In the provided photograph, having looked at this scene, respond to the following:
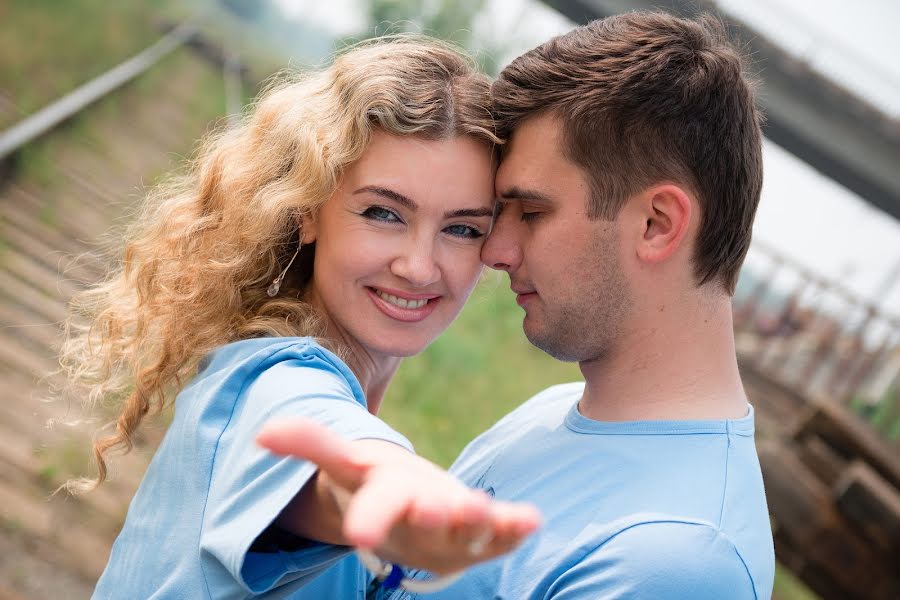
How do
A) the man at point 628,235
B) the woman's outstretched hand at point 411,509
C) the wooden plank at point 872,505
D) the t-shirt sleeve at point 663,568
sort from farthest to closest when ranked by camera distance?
the wooden plank at point 872,505
the man at point 628,235
the t-shirt sleeve at point 663,568
the woman's outstretched hand at point 411,509

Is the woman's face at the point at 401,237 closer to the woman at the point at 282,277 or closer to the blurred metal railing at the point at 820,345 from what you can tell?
the woman at the point at 282,277

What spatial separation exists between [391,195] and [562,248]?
0.45 metres

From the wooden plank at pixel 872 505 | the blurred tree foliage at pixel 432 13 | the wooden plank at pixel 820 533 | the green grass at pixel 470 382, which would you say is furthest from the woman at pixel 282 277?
the blurred tree foliage at pixel 432 13

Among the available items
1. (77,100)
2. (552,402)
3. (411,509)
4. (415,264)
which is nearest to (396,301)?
(415,264)

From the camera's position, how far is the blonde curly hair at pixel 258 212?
231cm

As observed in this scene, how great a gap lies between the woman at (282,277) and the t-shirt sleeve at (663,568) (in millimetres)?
569

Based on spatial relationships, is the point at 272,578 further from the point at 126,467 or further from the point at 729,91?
the point at 126,467

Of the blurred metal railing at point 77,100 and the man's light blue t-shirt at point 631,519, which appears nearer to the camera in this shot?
the man's light blue t-shirt at point 631,519

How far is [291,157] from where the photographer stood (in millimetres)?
Answer: 2490

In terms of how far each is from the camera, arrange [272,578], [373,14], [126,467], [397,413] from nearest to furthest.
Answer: [272,578], [126,467], [397,413], [373,14]

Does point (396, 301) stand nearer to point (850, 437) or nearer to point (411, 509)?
point (411, 509)

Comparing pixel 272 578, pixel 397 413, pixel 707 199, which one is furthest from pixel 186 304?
pixel 397 413

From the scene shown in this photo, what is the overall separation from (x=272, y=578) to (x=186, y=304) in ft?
3.64

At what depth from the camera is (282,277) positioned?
8.25ft
